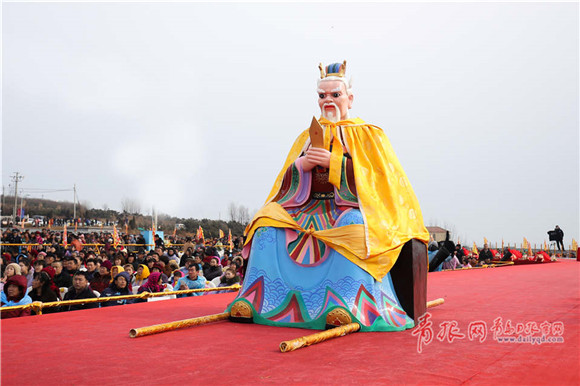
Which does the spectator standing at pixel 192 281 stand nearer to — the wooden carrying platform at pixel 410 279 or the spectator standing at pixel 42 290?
the spectator standing at pixel 42 290

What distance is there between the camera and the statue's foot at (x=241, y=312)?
481cm

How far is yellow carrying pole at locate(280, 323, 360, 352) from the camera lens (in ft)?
11.3

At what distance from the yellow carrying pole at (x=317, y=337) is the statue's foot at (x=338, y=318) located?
6cm

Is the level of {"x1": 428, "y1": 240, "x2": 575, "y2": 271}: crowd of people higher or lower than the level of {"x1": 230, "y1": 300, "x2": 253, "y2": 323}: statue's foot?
lower

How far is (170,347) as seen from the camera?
362cm

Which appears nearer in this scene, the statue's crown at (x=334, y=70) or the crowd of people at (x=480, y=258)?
the statue's crown at (x=334, y=70)

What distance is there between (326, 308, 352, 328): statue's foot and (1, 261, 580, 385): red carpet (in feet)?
0.59

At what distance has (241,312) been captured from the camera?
4.82m

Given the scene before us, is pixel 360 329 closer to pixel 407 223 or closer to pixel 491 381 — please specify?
pixel 407 223

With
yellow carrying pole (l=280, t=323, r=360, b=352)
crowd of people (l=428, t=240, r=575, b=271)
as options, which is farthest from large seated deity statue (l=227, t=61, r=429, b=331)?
crowd of people (l=428, t=240, r=575, b=271)

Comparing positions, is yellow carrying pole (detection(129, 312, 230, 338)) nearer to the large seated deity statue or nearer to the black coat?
the large seated deity statue

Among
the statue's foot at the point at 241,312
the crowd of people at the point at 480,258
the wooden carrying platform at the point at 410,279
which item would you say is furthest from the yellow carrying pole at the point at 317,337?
the crowd of people at the point at 480,258

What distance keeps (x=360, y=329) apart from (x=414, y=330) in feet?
1.75

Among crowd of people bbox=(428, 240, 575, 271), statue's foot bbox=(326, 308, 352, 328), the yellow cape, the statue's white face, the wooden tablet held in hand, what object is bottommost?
crowd of people bbox=(428, 240, 575, 271)
